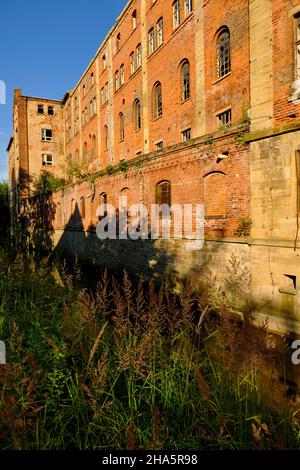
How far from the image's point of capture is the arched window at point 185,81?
1659 centimetres

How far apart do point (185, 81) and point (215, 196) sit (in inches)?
386

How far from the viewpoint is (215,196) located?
424 inches

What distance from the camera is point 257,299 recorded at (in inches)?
352

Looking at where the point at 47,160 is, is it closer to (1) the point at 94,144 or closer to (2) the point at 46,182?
(2) the point at 46,182

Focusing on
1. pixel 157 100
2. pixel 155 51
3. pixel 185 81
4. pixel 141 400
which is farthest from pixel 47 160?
pixel 141 400

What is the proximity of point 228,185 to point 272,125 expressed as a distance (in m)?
2.31

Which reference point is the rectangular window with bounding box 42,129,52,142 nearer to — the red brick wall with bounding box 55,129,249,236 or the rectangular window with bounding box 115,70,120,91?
the rectangular window with bounding box 115,70,120,91

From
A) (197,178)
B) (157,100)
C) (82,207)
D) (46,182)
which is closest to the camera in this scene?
(197,178)

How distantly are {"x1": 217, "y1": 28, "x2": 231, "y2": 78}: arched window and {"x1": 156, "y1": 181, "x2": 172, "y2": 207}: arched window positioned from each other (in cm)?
631

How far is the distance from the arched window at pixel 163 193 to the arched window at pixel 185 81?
656cm

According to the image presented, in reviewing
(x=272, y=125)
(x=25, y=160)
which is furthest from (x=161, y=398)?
(x=25, y=160)

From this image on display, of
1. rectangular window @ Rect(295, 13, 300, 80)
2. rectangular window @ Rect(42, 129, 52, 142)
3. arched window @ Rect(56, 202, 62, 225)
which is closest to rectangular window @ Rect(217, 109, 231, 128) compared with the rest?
rectangular window @ Rect(295, 13, 300, 80)

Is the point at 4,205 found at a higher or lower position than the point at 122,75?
lower
